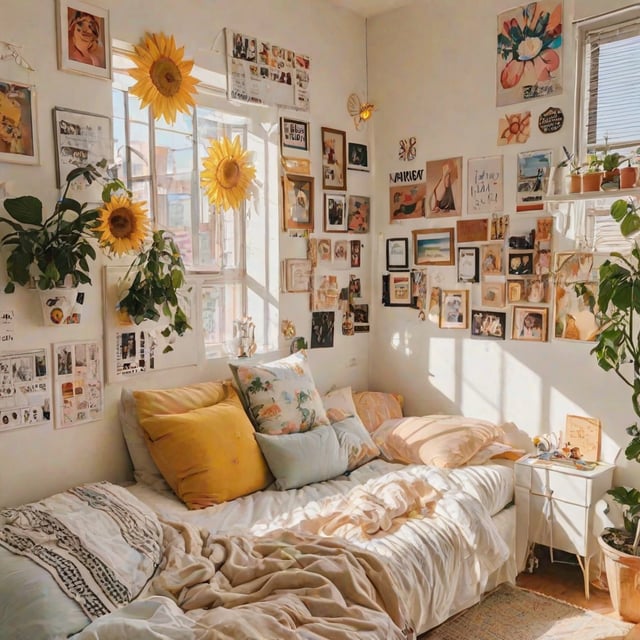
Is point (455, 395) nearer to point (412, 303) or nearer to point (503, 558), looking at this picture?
point (412, 303)

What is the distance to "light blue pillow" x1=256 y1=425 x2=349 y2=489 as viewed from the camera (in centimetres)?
271

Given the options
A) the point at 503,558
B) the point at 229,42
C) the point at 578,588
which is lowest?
A: the point at 578,588

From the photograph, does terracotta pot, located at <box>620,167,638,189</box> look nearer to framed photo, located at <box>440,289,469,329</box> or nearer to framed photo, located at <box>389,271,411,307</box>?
framed photo, located at <box>440,289,469,329</box>

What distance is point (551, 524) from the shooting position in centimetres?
283

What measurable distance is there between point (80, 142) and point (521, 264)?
6.69 feet

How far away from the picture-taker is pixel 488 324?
3.28 meters

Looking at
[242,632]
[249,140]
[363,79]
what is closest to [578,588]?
[242,632]

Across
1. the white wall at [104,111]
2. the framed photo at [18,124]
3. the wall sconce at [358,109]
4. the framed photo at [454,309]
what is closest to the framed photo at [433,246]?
the framed photo at [454,309]

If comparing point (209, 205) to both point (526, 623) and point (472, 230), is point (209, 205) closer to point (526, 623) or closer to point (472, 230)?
point (472, 230)

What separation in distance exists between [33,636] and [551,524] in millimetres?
2120

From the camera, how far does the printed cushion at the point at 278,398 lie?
284 centimetres

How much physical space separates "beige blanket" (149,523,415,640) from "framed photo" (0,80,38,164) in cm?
136

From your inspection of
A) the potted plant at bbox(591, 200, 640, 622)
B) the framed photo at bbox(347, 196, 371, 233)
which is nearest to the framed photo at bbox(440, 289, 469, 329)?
the framed photo at bbox(347, 196, 371, 233)

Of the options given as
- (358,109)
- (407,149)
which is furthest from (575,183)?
(358,109)
